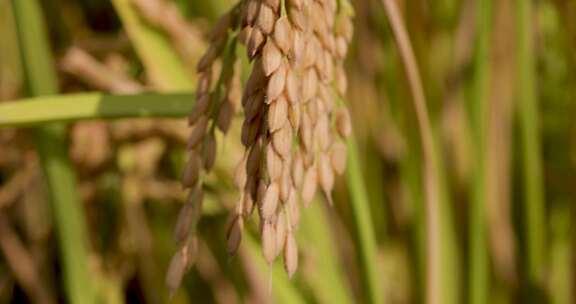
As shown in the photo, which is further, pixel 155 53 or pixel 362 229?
pixel 155 53

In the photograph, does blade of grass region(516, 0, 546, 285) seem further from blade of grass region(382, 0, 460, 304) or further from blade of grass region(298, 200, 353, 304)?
blade of grass region(298, 200, 353, 304)

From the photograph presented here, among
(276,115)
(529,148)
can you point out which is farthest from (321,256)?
(276,115)

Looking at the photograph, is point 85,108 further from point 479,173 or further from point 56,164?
point 479,173

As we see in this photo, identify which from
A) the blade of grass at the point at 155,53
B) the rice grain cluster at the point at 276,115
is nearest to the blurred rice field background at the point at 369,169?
the blade of grass at the point at 155,53

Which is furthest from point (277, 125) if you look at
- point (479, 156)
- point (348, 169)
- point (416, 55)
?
point (416, 55)

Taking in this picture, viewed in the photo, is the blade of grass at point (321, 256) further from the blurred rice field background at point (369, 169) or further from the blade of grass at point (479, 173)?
the blade of grass at point (479, 173)
